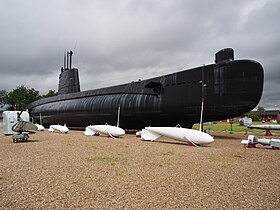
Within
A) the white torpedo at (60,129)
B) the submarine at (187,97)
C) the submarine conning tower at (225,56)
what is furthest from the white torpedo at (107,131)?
the submarine conning tower at (225,56)

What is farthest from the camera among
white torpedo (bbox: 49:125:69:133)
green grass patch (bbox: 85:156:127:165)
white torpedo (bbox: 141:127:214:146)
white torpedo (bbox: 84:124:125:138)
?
white torpedo (bbox: 49:125:69:133)

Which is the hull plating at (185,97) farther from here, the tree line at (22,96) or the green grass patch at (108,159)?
the tree line at (22,96)

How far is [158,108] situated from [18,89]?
6053 centimetres

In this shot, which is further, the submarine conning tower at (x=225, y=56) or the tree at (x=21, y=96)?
the tree at (x=21, y=96)

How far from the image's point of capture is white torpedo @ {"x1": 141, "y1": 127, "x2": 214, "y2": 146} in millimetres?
9938

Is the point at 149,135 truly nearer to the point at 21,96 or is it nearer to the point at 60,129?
the point at 60,129

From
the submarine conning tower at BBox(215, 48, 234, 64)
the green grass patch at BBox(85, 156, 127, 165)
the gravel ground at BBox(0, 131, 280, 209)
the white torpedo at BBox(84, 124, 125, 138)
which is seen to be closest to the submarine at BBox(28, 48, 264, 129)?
the submarine conning tower at BBox(215, 48, 234, 64)

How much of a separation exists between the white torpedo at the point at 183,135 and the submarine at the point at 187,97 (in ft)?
9.66

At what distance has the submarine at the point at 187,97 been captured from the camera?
12242mm

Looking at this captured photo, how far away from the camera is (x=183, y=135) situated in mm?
10438

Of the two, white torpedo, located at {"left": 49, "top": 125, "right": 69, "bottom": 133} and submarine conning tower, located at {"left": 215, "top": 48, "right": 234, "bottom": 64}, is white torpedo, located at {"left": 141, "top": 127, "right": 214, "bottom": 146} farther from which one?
white torpedo, located at {"left": 49, "top": 125, "right": 69, "bottom": 133}

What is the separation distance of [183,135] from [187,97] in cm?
400

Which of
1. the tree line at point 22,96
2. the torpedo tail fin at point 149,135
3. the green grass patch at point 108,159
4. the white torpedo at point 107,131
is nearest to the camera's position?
the green grass patch at point 108,159

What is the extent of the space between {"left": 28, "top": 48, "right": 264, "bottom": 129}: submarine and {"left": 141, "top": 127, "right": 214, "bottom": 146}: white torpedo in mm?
2945
